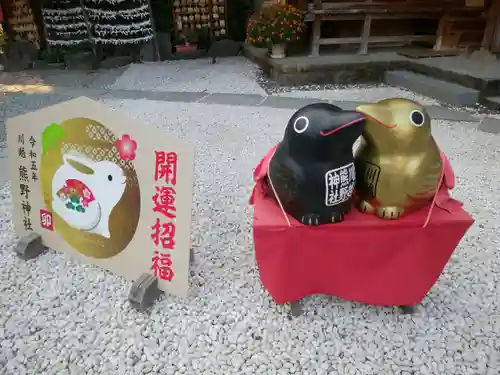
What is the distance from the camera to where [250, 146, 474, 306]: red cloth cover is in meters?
1.50

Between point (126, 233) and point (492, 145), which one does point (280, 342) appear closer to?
point (126, 233)

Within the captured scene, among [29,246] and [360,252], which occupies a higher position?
[360,252]

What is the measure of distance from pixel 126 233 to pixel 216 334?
625 millimetres

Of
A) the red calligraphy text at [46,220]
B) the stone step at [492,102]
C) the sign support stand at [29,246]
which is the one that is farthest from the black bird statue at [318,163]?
the stone step at [492,102]

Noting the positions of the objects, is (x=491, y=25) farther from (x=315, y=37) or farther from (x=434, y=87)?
(x=315, y=37)

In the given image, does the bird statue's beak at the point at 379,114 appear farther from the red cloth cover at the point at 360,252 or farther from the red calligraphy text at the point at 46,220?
the red calligraphy text at the point at 46,220

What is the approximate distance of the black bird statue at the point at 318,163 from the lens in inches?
52.9

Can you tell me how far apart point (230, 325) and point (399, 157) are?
102 centimetres

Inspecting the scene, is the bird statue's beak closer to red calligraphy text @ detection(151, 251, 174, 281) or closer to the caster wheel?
the caster wheel

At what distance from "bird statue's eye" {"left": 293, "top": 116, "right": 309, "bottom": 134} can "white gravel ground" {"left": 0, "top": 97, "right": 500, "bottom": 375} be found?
88 cm

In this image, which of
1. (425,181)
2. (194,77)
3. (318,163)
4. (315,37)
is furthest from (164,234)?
(315,37)

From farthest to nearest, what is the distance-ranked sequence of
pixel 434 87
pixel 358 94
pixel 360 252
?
pixel 358 94, pixel 434 87, pixel 360 252

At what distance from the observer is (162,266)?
1732 millimetres

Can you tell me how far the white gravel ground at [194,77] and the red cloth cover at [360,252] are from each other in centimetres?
427
